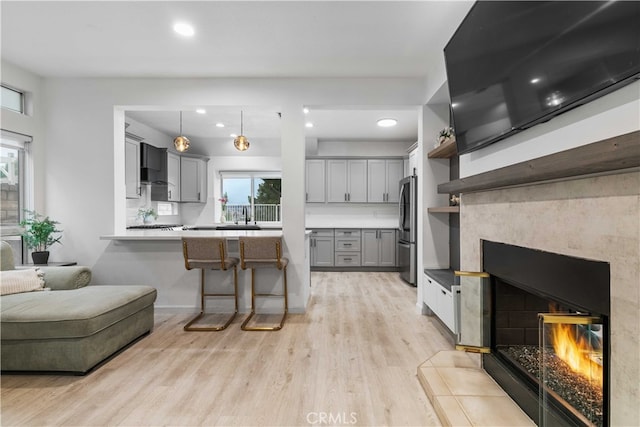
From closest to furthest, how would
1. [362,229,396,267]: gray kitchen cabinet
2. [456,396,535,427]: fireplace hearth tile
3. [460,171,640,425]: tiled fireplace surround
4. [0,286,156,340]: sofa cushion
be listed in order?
[460,171,640,425]: tiled fireplace surround, [456,396,535,427]: fireplace hearth tile, [0,286,156,340]: sofa cushion, [362,229,396,267]: gray kitchen cabinet

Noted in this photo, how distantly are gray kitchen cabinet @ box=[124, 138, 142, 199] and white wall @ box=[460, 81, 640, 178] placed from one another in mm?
5145

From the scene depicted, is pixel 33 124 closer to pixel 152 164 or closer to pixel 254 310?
pixel 152 164

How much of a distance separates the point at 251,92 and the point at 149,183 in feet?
9.68

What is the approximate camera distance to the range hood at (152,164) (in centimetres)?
551

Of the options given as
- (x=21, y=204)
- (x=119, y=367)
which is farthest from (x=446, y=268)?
(x=21, y=204)

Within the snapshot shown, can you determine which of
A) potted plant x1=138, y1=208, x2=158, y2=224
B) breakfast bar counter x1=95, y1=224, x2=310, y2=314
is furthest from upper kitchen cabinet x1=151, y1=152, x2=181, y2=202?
breakfast bar counter x1=95, y1=224, x2=310, y2=314

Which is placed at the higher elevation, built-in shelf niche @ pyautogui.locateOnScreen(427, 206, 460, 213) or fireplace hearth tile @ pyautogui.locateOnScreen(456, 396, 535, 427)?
built-in shelf niche @ pyautogui.locateOnScreen(427, 206, 460, 213)

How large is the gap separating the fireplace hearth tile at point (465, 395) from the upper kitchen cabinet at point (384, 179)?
4570 mm

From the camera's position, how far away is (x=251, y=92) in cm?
383

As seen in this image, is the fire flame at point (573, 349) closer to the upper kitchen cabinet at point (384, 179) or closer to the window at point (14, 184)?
the window at point (14, 184)

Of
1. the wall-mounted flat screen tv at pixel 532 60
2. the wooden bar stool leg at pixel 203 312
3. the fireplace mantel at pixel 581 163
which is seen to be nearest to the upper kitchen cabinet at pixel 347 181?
the wooden bar stool leg at pixel 203 312

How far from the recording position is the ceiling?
250 centimetres

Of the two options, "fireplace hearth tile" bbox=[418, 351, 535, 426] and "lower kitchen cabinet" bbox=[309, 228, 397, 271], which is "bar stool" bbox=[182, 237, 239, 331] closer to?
"fireplace hearth tile" bbox=[418, 351, 535, 426]

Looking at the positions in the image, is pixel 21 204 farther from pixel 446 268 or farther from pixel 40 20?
pixel 446 268
